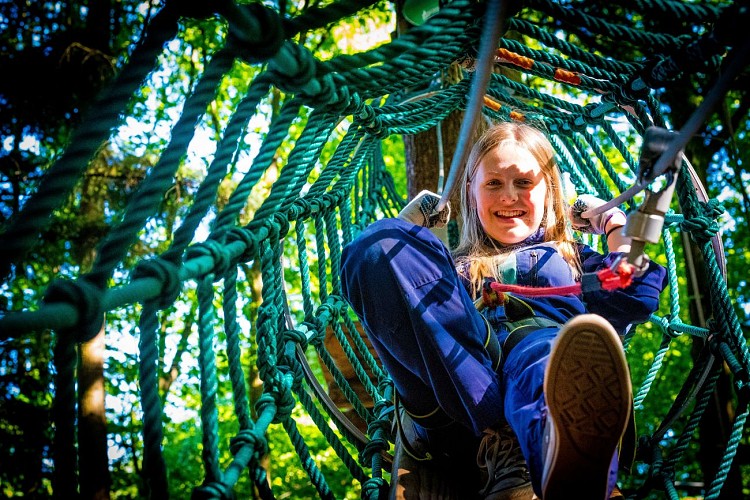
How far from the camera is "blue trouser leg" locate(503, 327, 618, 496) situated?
81cm

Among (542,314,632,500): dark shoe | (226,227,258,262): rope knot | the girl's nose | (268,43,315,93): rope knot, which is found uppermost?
(268,43,315,93): rope knot

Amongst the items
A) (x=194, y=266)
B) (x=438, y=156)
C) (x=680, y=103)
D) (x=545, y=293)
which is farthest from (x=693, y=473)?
(x=194, y=266)

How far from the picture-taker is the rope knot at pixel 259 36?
684mm

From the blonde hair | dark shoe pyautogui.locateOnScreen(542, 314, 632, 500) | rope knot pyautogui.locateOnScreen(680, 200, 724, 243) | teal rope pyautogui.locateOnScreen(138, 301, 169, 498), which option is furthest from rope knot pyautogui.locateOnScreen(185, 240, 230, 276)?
rope knot pyautogui.locateOnScreen(680, 200, 724, 243)

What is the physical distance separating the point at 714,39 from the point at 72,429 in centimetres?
85

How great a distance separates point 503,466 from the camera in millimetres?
1003

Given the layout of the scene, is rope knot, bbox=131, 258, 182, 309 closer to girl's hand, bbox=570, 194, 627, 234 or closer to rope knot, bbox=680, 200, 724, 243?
girl's hand, bbox=570, 194, 627, 234

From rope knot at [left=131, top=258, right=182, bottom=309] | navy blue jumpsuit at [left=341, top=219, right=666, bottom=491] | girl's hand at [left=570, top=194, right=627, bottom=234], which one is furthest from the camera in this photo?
girl's hand at [left=570, top=194, right=627, bottom=234]

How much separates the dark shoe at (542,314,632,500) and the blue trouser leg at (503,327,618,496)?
0.03m

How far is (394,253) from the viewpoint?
0.92m

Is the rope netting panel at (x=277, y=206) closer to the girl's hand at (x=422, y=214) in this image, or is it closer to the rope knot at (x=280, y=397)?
the rope knot at (x=280, y=397)

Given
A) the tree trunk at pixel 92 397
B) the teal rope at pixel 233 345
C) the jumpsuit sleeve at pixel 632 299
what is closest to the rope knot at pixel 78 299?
the teal rope at pixel 233 345

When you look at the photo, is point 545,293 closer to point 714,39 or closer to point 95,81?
point 714,39

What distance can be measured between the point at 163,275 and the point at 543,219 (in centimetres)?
100
